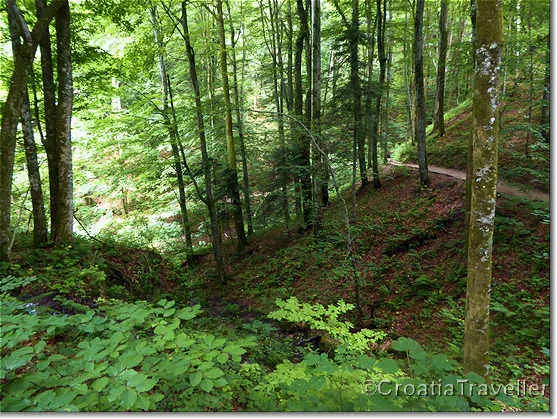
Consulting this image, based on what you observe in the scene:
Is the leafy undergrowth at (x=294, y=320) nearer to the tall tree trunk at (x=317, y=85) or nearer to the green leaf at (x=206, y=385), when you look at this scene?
the green leaf at (x=206, y=385)

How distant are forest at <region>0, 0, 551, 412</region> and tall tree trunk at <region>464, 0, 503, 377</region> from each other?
0.06 feet

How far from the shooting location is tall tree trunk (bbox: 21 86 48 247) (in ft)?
21.5

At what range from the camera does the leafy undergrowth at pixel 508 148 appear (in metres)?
8.41

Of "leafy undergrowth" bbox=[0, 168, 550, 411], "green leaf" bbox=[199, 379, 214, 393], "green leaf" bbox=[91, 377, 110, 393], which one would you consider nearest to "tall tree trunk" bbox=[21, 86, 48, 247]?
"leafy undergrowth" bbox=[0, 168, 550, 411]

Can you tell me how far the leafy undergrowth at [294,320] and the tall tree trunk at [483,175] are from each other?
512 mm

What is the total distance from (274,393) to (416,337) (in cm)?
433

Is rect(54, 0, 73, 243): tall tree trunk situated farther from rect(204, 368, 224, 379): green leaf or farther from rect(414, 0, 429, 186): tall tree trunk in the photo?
rect(414, 0, 429, 186): tall tree trunk

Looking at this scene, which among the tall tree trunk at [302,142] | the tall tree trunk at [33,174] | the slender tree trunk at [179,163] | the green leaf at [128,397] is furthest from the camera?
the tall tree trunk at [302,142]

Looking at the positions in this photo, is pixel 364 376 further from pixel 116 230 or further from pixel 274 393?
pixel 116 230

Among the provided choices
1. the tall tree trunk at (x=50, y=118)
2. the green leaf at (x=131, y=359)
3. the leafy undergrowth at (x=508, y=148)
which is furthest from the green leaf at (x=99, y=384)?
the leafy undergrowth at (x=508, y=148)

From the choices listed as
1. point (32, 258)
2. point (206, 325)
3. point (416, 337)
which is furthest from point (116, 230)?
point (416, 337)

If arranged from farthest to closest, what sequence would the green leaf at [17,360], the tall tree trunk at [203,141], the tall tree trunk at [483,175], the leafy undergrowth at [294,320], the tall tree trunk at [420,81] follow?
the tall tree trunk at [420,81] → the tall tree trunk at [203,141] → the tall tree trunk at [483,175] → the leafy undergrowth at [294,320] → the green leaf at [17,360]

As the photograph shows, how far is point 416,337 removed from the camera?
5.92 metres

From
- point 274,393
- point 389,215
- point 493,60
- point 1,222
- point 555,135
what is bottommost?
point 389,215
